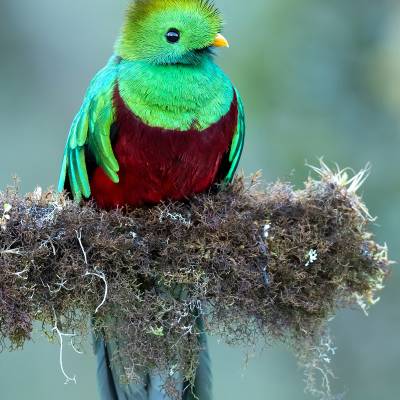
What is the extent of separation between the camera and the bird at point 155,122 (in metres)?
3.77

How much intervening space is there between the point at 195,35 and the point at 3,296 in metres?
1.49

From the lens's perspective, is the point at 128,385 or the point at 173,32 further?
the point at 173,32

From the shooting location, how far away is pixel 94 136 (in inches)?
152

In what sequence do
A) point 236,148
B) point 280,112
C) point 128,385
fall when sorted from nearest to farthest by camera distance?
point 128,385
point 236,148
point 280,112

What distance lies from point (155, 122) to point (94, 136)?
30 cm

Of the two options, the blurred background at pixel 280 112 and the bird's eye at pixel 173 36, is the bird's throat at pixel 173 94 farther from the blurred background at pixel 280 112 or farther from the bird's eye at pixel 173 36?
the blurred background at pixel 280 112

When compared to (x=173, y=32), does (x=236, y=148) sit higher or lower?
lower

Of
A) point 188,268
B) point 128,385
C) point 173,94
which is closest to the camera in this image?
point 188,268

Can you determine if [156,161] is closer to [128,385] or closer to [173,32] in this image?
[173,32]

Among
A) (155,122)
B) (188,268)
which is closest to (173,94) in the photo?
(155,122)

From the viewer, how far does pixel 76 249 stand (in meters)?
3.37

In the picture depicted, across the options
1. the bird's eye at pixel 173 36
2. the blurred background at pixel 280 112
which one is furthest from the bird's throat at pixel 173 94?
the blurred background at pixel 280 112

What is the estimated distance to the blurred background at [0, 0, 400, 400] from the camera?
19.5 ft

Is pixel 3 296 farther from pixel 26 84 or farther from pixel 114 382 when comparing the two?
pixel 26 84
